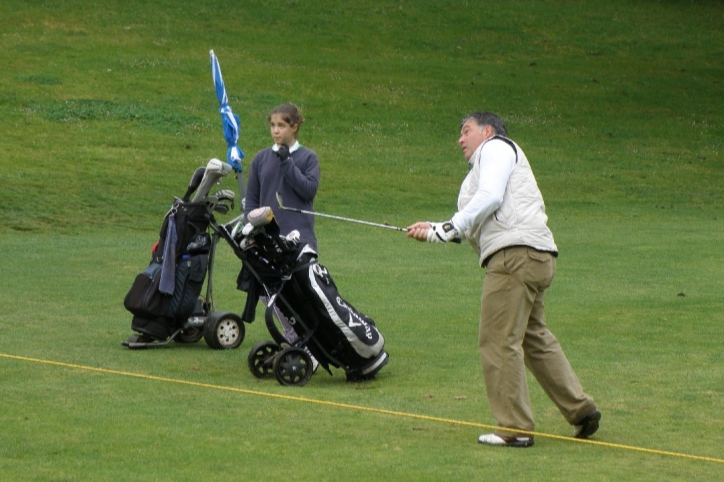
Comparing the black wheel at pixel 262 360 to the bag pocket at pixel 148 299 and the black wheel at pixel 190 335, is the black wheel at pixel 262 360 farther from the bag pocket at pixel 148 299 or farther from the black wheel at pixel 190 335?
the black wheel at pixel 190 335

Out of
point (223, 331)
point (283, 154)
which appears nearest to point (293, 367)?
point (283, 154)

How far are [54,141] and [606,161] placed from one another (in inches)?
478

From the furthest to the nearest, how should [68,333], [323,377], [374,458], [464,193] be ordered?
[68,333]
[323,377]
[464,193]
[374,458]

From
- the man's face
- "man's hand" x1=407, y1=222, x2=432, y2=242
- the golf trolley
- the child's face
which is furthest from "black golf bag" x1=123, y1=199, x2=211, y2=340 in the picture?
the man's face

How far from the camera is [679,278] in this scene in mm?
14320

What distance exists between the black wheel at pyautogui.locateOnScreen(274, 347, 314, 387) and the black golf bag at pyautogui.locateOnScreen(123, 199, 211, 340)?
5.53 feet

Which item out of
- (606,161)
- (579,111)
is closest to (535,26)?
(579,111)

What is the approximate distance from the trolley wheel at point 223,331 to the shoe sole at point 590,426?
12.3 ft

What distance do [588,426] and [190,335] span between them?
4263 millimetres

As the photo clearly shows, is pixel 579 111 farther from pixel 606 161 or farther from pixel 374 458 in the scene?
pixel 374 458

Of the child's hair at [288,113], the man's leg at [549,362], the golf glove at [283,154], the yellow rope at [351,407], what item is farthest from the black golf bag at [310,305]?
the man's leg at [549,362]

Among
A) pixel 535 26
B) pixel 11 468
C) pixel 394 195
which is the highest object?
pixel 535 26

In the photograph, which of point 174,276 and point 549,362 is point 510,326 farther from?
point 174,276

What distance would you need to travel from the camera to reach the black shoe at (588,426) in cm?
685
